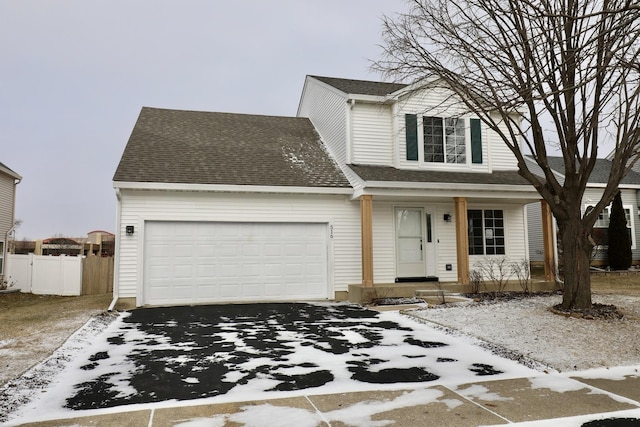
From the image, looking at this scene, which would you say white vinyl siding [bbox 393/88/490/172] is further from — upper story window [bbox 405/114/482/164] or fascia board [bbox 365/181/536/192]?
fascia board [bbox 365/181/536/192]

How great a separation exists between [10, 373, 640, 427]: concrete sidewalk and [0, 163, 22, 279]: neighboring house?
17.0 meters

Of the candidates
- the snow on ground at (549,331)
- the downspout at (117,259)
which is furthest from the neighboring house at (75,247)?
the snow on ground at (549,331)

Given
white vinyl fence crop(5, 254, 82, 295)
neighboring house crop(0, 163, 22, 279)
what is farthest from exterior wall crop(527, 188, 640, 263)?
neighboring house crop(0, 163, 22, 279)

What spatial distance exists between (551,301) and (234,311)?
6.76 metres

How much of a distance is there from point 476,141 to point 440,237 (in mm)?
3057

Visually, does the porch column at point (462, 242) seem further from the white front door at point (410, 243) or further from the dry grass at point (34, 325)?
the dry grass at point (34, 325)

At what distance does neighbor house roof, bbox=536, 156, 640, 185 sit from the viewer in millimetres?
19938

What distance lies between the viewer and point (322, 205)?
11914 millimetres

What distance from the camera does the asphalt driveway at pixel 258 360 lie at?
14.8 feet

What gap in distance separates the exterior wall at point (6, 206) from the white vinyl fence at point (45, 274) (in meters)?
2.12

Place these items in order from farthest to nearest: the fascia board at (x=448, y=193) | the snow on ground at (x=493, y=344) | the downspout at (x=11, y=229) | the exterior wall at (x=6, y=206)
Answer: the exterior wall at (x=6, y=206)
the downspout at (x=11, y=229)
the fascia board at (x=448, y=193)
the snow on ground at (x=493, y=344)

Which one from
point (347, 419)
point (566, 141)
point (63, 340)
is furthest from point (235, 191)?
point (347, 419)

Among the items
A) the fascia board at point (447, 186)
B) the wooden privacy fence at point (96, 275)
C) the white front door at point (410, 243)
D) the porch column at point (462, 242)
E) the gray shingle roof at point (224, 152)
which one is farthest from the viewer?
the wooden privacy fence at point (96, 275)

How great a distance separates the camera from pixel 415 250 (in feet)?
40.6
